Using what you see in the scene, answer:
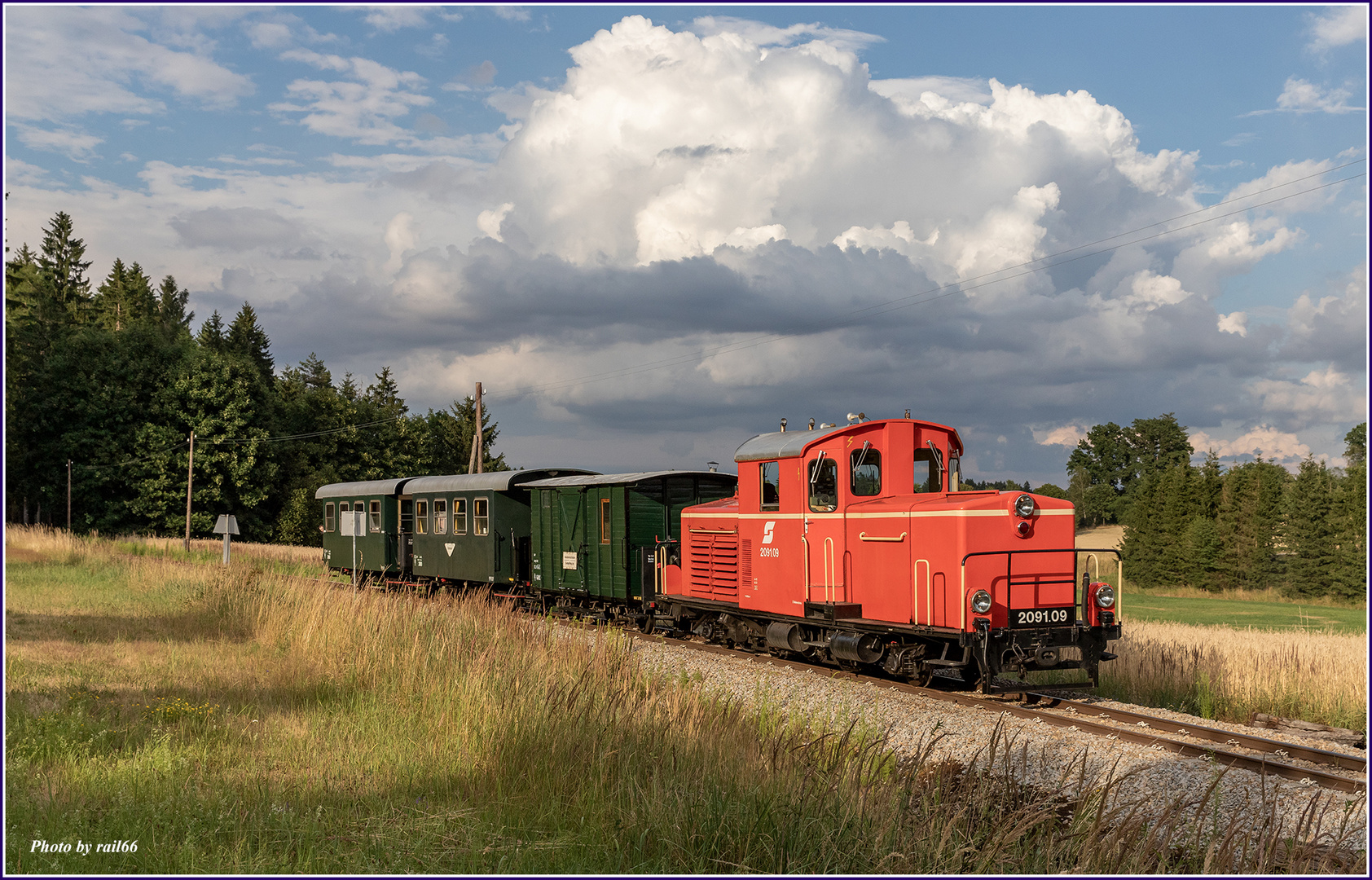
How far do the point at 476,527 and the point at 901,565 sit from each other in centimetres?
1399

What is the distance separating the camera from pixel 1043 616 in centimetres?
1179

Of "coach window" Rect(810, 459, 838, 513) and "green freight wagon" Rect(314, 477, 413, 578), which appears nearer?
"coach window" Rect(810, 459, 838, 513)

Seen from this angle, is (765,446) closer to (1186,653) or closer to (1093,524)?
(1186,653)

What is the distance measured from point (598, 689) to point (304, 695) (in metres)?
3.71

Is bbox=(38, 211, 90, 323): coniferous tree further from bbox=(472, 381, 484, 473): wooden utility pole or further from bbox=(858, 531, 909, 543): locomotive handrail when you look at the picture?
bbox=(858, 531, 909, 543): locomotive handrail

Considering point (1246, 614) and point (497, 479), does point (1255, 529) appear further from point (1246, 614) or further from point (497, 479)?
point (497, 479)

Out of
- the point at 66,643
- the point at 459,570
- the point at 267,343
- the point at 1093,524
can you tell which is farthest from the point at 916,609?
the point at 1093,524

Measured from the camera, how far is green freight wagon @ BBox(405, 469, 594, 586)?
2286 cm

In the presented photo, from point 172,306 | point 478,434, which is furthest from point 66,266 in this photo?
point 478,434

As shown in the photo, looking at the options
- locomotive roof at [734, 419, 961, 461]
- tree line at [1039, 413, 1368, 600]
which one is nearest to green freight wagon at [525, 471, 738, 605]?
locomotive roof at [734, 419, 961, 461]

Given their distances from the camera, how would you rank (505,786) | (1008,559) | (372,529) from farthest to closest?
(372,529) → (1008,559) → (505,786)

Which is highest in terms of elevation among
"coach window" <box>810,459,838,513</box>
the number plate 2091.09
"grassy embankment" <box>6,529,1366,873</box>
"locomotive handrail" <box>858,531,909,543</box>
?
"coach window" <box>810,459,838,513</box>

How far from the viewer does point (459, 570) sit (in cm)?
2430

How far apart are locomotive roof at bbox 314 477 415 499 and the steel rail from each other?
20380mm
